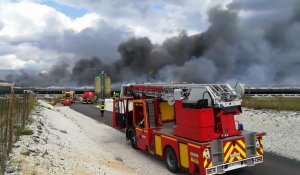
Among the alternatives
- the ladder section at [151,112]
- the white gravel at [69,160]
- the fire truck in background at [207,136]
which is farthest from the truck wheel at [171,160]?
the ladder section at [151,112]

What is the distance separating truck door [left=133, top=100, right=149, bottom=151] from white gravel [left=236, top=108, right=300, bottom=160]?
5540 millimetres

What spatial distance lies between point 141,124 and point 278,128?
8652 mm

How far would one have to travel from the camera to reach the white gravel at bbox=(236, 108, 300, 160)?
48.2 ft

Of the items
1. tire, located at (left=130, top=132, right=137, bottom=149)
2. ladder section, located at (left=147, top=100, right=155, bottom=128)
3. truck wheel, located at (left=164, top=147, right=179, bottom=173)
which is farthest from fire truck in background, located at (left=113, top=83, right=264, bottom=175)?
tire, located at (left=130, top=132, right=137, bottom=149)

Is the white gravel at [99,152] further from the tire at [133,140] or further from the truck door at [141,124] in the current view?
the truck door at [141,124]

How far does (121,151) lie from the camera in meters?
15.4

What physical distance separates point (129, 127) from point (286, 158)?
24.5ft

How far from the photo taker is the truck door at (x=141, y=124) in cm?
1384

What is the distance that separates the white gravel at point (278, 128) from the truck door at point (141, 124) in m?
5.54

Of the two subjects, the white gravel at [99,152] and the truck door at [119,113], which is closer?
the white gravel at [99,152]

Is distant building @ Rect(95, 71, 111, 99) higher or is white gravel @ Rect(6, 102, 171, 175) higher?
distant building @ Rect(95, 71, 111, 99)

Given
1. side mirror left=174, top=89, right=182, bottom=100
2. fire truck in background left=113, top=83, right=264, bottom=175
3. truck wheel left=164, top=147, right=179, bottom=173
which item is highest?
side mirror left=174, top=89, right=182, bottom=100

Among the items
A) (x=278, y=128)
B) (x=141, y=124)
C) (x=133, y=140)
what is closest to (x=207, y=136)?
(x=141, y=124)

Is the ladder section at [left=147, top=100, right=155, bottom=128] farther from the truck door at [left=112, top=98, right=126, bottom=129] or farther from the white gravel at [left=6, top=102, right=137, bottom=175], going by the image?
the truck door at [left=112, top=98, right=126, bottom=129]
